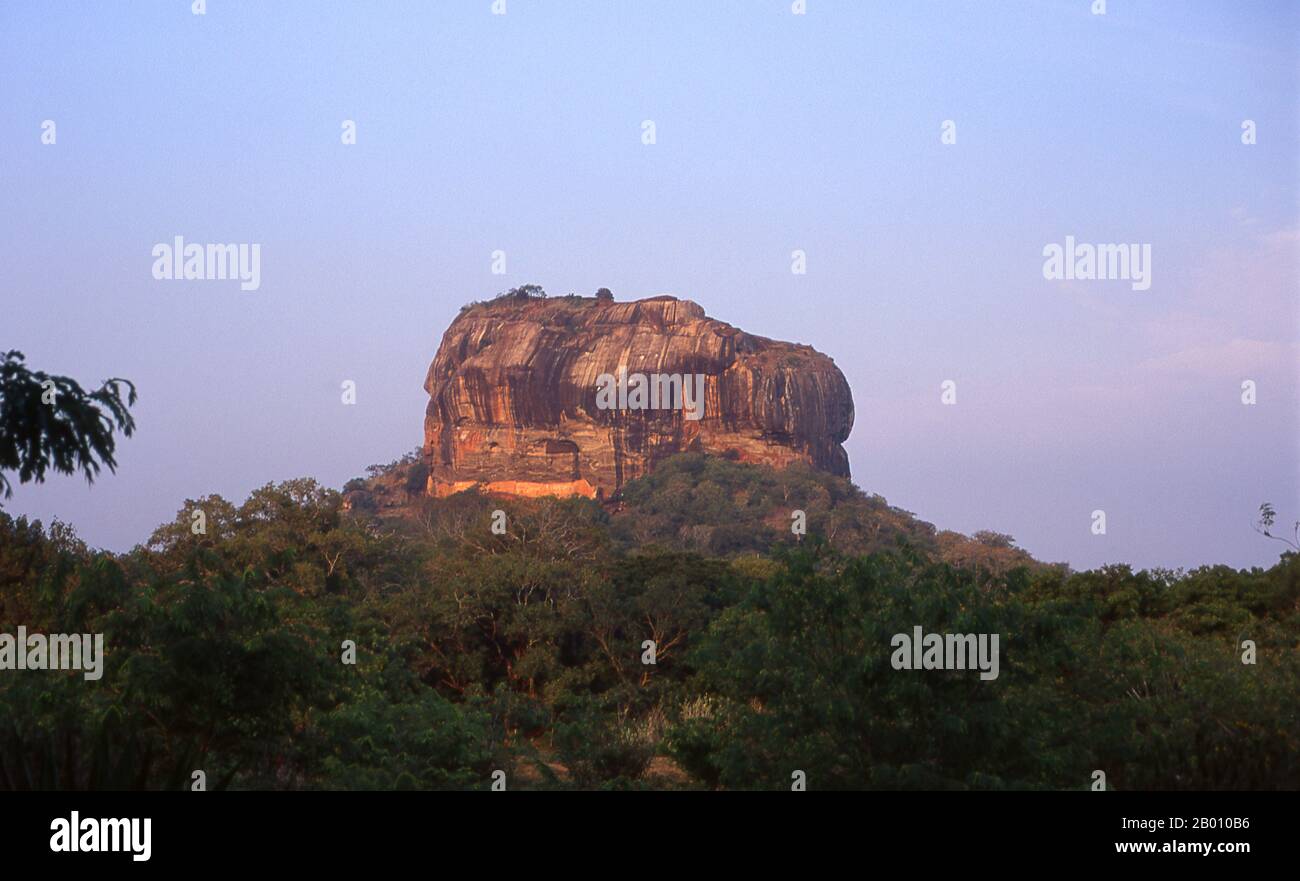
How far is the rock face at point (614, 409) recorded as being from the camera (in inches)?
3447

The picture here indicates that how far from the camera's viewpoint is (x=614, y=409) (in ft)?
287

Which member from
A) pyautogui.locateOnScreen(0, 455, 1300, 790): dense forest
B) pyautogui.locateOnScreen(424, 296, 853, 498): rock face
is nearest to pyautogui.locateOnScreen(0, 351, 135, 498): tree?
pyautogui.locateOnScreen(0, 455, 1300, 790): dense forest

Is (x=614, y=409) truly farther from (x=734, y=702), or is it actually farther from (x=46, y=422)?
(x=46, y=422)

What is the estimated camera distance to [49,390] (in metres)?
7.64

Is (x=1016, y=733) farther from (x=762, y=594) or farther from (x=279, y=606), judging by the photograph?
(x=279, y=606)

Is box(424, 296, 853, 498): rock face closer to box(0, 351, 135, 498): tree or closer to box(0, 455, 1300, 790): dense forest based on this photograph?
box(0, 455, 1300, 790): dense forest

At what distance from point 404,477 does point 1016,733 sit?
9135 centimetres

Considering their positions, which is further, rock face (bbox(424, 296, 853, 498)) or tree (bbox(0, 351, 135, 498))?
rock face (bbox(424, 296, 853, 498))

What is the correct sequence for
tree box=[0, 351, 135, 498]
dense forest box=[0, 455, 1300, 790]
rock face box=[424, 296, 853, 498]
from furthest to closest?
rock face box=[424, 296, 853, 498]
dense forest box=[0, 455, 1300, 790]
tree box=[0, 351, 135, 498]

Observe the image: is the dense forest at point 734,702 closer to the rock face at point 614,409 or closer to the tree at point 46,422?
the tree at point 46,422

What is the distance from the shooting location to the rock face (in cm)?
8756

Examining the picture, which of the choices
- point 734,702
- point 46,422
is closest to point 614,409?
point 734,702
